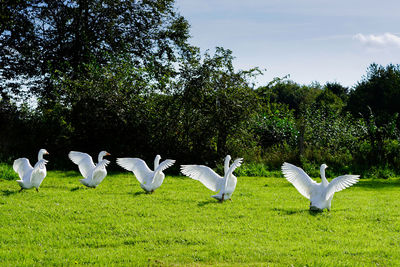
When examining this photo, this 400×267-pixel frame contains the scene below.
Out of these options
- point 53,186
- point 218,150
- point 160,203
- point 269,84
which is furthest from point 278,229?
point 269,84

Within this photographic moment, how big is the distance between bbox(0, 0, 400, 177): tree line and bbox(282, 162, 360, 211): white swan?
306 inches

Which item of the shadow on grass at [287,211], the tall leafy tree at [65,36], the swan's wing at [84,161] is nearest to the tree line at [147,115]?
the tall leafy tree at [65,36]

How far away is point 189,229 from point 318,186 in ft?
11.1

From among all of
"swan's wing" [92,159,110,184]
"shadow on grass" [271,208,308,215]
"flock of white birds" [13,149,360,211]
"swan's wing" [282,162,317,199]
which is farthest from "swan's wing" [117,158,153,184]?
"swan's wing" [282,162,317,199]

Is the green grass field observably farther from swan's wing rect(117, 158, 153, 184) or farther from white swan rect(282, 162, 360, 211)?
swan's wing rect(117, 158, 153, 184)

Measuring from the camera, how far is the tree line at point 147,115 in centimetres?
1722

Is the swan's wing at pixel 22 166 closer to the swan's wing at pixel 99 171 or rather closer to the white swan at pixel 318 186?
the swan's wing at pixel 99 171

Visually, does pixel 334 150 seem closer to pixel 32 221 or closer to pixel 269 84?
pixel 269 84

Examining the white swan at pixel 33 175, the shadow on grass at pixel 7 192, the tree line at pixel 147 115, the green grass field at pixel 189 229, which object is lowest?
the green grass field at pixel 189 229

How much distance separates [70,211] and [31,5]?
17.9 meters

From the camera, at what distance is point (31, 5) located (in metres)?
22.9

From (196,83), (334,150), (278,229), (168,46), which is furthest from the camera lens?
(168,46)

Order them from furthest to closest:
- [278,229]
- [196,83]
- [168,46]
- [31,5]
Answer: [168,46] → [31,5] → [196,83] → [278,229]

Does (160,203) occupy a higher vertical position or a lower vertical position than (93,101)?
lower
